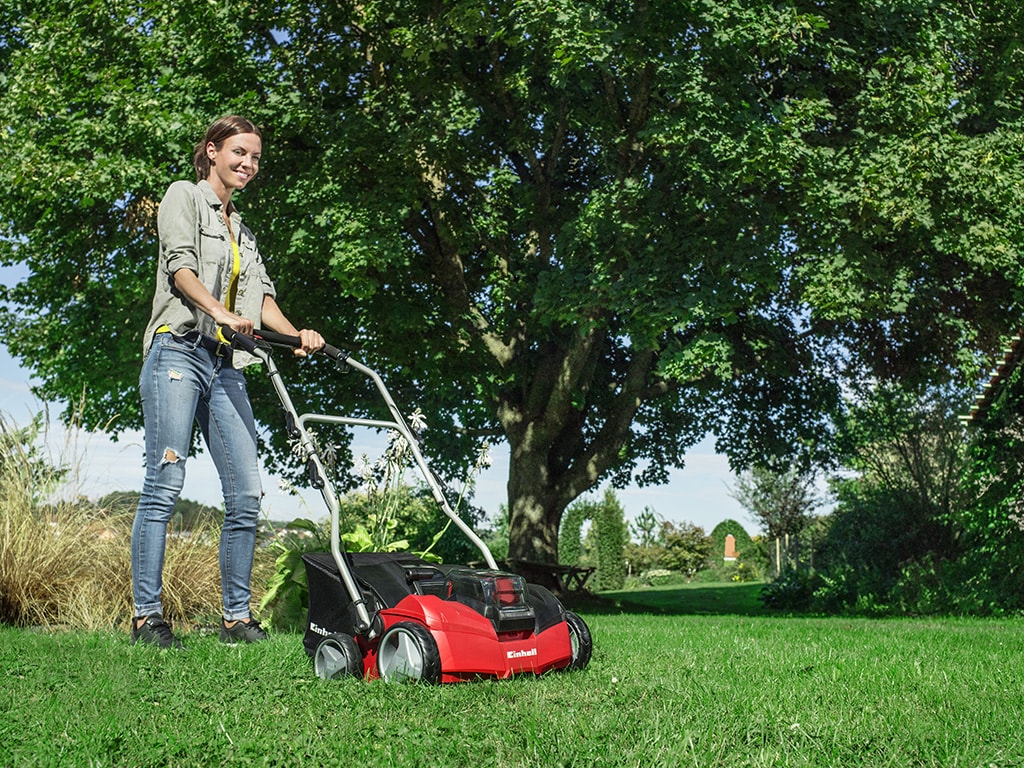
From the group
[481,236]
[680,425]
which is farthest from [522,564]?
[680,425]

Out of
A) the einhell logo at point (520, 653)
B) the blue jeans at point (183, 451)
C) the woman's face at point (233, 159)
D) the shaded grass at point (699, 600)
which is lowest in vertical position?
the shaded grass at point (699, 600)

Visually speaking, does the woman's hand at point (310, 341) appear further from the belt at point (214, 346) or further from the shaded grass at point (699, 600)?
the shaded grass at point (699, 600)

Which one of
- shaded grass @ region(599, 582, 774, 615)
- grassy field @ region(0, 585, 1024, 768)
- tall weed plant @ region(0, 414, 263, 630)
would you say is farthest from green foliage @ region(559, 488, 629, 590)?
grassy field @ region(0, 585, 1024, 768)

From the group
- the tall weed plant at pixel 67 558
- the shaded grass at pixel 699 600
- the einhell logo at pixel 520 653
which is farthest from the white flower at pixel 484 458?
the shaded grass at pixel 699 600

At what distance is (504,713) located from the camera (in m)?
3.18

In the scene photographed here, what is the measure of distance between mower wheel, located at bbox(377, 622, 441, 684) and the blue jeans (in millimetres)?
1377

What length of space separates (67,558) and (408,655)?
4.22 meters

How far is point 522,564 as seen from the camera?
45.6ft

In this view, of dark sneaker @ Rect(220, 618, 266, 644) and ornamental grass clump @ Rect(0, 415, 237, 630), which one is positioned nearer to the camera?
dark sneaker @ Rect(220, 618, 266, 644)

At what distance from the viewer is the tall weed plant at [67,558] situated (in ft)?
21.7

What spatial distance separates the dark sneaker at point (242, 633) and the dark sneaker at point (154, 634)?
0.98ft

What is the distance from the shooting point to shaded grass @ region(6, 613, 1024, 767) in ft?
8.80

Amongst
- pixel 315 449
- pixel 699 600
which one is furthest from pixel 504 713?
pixel 699 600

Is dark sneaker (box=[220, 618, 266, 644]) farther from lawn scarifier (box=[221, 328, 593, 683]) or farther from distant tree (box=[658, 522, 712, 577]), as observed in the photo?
distant tree (box=[658, 522, 712, 577])
